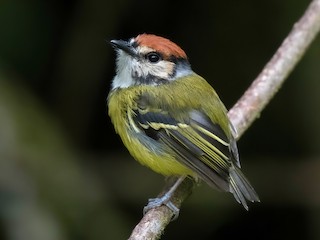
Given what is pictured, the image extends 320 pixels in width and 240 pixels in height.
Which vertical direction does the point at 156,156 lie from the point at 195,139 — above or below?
below

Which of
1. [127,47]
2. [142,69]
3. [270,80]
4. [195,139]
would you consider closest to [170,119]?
[195,139]

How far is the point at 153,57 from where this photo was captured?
13.6 feet

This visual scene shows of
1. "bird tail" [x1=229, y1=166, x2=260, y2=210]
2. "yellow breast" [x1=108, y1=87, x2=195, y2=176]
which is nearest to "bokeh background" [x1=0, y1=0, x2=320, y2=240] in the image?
"yellow breast" [x1=108, y1=87, x2=195, y2=176]

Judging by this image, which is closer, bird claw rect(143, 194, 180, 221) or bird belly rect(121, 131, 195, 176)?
bird claw rect(143, 194, 180, 221)

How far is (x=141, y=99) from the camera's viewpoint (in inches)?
162

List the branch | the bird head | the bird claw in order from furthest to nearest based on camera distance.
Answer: the branch
the bird head
the bird claw

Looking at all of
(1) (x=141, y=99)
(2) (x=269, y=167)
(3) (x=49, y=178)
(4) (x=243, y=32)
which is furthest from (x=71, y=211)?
(4) (x=243, y=32)

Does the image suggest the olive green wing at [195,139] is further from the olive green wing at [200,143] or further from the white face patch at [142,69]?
the white face patch at [142,69]

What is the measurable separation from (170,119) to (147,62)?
1.22ft

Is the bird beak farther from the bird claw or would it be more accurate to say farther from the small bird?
the bird claw

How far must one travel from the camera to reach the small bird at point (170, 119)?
3.84m

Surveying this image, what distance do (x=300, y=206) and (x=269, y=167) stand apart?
37cm

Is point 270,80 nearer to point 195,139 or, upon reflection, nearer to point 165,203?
point 195,139

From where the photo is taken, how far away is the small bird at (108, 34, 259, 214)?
12.6 feet
